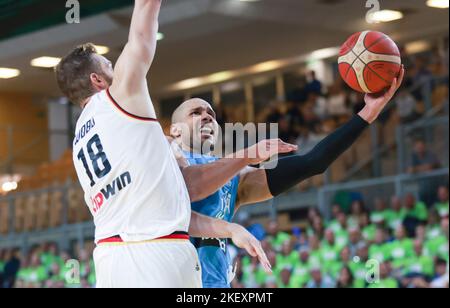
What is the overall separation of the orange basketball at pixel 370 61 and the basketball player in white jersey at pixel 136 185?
3.31 feet

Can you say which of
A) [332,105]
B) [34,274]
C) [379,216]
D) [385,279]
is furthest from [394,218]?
[34,274]

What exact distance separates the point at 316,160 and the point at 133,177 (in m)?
1.02

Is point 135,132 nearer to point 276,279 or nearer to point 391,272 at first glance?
point 391,272

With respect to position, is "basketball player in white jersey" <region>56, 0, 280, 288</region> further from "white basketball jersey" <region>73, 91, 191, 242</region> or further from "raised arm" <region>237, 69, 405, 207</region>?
"raised arm" <region>237, 69, 405, 207</region>

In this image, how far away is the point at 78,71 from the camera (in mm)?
3641

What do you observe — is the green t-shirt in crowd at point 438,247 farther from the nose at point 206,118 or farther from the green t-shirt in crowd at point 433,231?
the nose at point 206,118

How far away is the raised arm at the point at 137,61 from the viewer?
129 inches

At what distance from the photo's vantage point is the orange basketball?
13.1 ft

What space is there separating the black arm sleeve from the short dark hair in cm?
108

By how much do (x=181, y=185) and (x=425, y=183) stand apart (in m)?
7.86

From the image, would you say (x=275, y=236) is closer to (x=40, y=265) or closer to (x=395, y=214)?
(x=395, y=214)

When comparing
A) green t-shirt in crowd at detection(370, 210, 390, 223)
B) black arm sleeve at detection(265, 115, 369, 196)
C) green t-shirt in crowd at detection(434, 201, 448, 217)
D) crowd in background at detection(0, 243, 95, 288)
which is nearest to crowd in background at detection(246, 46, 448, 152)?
green t-shirt in crowd at detection(370, 210, 390, 223)
